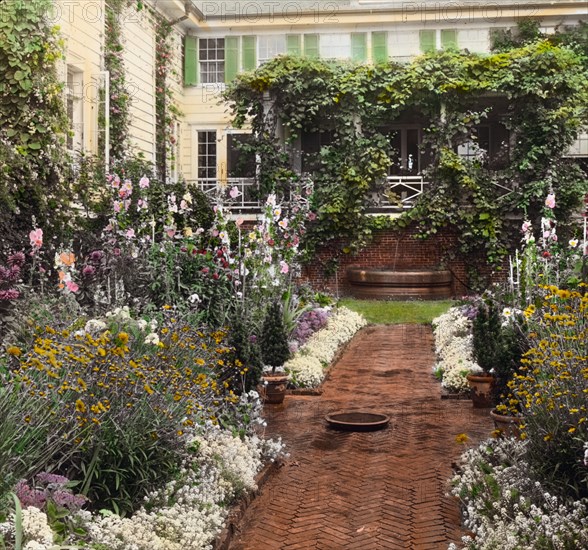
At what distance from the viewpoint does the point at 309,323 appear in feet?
41.0

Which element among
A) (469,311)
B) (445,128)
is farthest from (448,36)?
(469,311)

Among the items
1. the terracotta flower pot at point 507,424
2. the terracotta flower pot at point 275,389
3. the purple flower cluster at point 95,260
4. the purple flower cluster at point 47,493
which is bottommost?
the terracotta flower pot at point 275,389

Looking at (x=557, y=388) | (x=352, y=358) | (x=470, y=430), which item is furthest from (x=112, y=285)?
(x=557, y=388)

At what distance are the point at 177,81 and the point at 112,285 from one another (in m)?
14.8

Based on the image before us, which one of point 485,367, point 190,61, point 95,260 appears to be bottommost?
point 485,367

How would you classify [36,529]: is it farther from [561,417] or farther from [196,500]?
[561,417]

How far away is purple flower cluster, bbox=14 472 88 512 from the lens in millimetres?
3891

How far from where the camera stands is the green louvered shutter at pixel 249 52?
78.8 ft

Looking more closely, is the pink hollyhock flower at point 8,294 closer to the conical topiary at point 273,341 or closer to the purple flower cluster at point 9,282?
the purple flower cluster at point 9,282

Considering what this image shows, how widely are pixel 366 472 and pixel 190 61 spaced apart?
19.4m

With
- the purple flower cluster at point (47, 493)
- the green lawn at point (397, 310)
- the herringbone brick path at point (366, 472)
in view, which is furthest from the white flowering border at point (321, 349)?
the purple flower cluster at point (47, 493)

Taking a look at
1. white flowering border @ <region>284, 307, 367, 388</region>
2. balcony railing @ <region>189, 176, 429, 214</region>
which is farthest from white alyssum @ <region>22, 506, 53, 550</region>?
balcony railing @ <region>189, 176, 429, 214</region>

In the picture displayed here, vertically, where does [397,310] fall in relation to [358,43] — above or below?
below

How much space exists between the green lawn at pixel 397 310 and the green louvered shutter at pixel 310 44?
881cm
